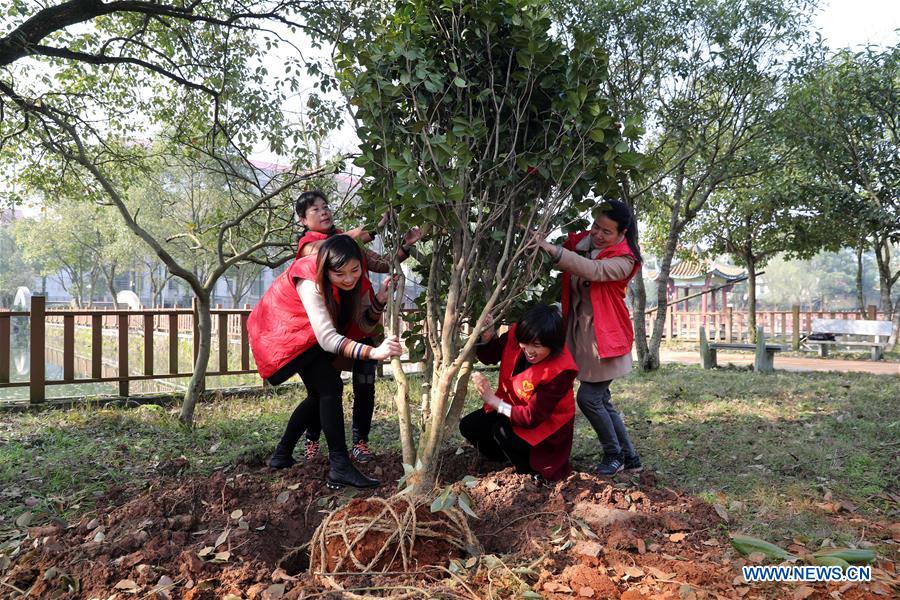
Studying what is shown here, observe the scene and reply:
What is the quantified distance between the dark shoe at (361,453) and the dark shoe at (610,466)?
1.35 m

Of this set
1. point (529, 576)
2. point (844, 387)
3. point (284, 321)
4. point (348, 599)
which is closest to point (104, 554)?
point (348, 599)

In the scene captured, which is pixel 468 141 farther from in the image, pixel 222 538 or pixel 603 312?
pixel 222 538

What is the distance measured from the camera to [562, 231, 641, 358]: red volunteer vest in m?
3.19

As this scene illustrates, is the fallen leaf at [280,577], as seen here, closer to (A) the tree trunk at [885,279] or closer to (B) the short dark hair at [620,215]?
(B) the short dark hair at [620,215]

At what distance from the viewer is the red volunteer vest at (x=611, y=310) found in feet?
10.5

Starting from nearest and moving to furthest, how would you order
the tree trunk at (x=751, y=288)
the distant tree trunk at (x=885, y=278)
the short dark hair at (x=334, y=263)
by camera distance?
the short dark hair at (x=334, y=263), the distant tree trunk at (x=885, y=278), the tree trunk at (x=751, y=288)

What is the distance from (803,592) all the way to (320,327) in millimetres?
2183

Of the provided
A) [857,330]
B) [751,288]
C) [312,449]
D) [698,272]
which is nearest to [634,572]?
[312,449]

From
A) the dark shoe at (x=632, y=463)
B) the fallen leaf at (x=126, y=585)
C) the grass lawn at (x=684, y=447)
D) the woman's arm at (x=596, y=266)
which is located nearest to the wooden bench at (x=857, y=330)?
the grass lawn at (x=684, y=447)

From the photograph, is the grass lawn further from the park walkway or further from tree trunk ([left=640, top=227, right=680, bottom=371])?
the park walkway

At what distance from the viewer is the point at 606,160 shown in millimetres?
2684

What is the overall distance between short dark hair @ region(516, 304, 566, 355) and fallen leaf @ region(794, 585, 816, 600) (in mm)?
1373

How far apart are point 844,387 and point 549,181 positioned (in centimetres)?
658

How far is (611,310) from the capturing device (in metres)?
3.26
